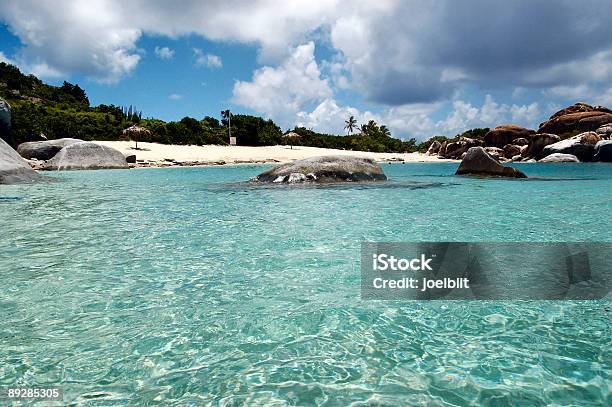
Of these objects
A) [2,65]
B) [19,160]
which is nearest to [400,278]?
[19,160]

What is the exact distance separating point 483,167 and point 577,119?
5032cm

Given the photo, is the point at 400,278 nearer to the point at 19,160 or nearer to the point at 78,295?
the point at 78,295

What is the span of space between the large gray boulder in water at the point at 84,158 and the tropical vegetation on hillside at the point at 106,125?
10090 millimetres

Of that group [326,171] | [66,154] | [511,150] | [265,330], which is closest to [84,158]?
[66,154]

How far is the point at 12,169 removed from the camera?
58.5ft

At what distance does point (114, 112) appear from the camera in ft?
214

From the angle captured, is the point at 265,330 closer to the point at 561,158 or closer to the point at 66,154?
the point at 66,154

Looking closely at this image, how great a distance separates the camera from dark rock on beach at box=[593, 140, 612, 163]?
1723 inches

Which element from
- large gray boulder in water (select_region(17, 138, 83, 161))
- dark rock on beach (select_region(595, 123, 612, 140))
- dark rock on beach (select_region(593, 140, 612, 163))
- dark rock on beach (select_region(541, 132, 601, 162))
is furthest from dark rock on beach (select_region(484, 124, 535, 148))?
large gray boulder in water (select_region(17, 138, 83, 161))

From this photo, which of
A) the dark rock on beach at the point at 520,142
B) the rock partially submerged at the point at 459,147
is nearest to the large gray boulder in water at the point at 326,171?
the rock partially submerged at the point at 459,147

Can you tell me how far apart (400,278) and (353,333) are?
5.41 feet

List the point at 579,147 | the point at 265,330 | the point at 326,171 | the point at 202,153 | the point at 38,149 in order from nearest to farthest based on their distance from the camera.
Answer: the point at 265,330 < the point at 326,171 < the point at 38,149 < the point at 579,147 < the point at 202,153

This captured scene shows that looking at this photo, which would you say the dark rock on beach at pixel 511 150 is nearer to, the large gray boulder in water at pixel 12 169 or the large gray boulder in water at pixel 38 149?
the large gray boulder in water at pixel 38 149

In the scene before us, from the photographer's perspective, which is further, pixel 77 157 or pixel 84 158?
pixel 84 158
